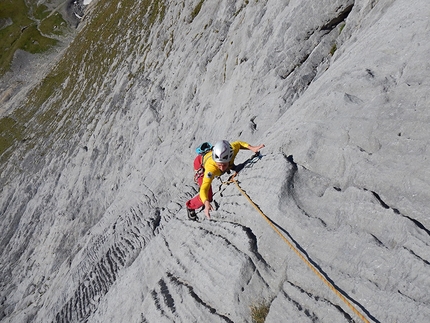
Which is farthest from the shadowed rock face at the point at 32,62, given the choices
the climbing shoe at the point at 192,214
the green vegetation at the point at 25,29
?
the climbing shoe at the point at 192,214

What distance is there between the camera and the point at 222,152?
1191 cm

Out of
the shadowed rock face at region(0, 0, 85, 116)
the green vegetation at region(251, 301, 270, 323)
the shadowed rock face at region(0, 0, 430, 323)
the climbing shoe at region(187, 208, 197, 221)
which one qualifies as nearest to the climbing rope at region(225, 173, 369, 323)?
the shadowed rock face at region(0, 0, 430, 323)

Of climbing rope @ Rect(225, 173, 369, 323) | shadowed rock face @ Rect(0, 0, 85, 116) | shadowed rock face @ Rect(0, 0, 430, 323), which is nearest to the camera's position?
climbing rope @ Rect(225, 173, 369, 323)

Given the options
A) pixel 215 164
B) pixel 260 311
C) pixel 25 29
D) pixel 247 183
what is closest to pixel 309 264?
pixel 260 311

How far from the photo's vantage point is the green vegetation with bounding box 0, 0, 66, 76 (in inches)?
3568

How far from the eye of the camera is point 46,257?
104ft

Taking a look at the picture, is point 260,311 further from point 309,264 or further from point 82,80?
point 82,80

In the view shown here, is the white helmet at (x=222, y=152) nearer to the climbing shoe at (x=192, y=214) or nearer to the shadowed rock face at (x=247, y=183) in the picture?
the shadowed rock face at (x=247, y=183)

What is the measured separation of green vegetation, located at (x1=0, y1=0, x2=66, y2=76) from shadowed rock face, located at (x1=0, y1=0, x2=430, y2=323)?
58674mm

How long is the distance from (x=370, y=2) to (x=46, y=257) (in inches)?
1210

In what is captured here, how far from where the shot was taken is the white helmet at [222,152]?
11906 millimetres

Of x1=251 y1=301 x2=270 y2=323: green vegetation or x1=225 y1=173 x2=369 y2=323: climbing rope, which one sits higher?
x1=225 y1=173 x2=369 y2=323: climbing rope

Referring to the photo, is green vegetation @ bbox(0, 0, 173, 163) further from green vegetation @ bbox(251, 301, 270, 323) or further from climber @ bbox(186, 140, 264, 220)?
green vegetation @ bbox(251, 301, 270, 323)

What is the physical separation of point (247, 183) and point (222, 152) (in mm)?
1355
